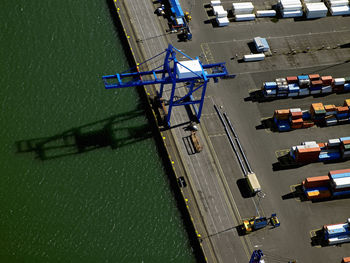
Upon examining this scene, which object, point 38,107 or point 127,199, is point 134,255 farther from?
point 38,107

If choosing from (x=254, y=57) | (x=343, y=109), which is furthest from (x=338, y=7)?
(x=343, y=109)

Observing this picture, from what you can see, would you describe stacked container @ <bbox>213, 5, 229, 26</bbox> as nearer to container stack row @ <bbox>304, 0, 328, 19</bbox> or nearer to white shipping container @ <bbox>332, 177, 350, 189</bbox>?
container stack row @ <bbox>304, 0, 328, 19</bbox>

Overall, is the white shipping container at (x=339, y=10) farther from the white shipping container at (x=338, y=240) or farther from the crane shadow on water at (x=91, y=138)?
the white shipping container at (x=338, y=240)

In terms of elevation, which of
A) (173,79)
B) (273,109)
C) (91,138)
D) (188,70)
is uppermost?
(188,70)

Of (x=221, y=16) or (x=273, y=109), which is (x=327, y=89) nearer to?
(x=273, y=109)

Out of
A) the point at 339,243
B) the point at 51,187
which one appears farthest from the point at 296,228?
the point at 51,187

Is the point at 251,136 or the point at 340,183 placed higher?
the point at 251,136
